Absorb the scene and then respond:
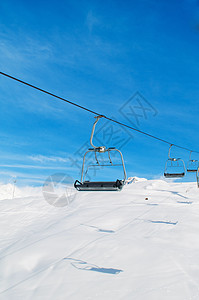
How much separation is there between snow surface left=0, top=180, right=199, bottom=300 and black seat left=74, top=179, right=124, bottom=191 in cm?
257

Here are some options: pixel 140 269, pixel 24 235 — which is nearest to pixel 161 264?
pixel 140 269

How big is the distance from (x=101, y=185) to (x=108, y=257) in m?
3.74

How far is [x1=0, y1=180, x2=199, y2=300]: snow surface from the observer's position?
6.43 meters

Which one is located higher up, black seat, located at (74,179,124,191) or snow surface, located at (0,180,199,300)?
black seat, located at (74,179,124,191)

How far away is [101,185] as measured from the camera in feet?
19.9

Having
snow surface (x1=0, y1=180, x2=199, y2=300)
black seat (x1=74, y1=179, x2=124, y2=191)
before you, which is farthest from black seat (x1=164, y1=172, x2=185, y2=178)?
black seat (x1=74, y1=179, x2=124, y2=191)

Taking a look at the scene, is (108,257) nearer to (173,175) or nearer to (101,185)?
(101,185)

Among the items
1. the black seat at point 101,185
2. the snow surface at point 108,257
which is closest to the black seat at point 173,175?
the snow surface at point 108,257

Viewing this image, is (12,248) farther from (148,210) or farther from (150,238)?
(148,210)

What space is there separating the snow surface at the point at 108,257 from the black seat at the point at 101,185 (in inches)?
101

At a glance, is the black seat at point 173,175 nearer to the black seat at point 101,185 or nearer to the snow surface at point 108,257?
the snow surface at point 108,257

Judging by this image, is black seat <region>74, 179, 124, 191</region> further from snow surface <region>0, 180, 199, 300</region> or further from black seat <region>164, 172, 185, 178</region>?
black seat <region>164, 172, 185, 178</region>

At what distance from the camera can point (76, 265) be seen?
8.17m

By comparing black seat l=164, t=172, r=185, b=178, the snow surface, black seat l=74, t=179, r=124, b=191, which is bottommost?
the snow surface
